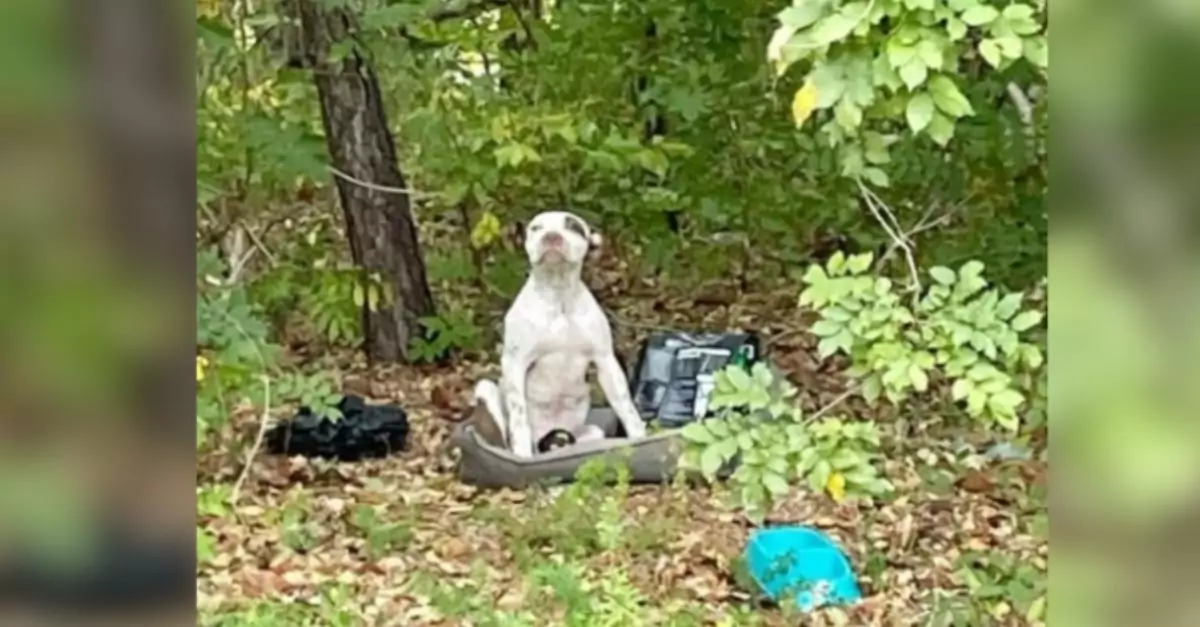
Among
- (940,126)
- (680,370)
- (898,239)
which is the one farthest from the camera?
(680,370)

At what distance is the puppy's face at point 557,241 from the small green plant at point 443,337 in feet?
3.25

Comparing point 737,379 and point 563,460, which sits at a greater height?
point 737,379

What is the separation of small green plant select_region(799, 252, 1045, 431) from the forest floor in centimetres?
56

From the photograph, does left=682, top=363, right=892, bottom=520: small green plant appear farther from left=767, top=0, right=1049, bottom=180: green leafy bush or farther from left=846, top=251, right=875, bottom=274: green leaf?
left=767, top=0, right=1049, bottom=180: green leafy bush

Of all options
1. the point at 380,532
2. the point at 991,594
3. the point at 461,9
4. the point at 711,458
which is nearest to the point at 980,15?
the point at 711,458

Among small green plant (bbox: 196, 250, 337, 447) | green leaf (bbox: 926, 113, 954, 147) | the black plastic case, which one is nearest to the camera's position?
green leaf (bbox: 926, 113, 954, 147)

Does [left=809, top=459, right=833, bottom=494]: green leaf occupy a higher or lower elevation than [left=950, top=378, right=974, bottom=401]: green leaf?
lower

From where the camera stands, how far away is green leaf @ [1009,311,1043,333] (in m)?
2.14

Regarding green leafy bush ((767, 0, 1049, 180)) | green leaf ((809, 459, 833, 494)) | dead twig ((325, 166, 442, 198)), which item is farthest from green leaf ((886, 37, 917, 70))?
dead twig ((325, 166, 442, 198))

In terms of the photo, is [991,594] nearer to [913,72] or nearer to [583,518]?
[583,518]

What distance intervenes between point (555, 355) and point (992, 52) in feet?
8.28

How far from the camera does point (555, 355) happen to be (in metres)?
4.08
